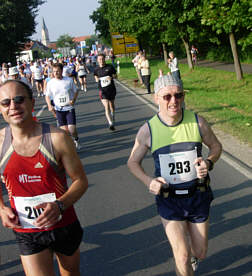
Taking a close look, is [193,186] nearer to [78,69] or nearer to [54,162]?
[54,162]

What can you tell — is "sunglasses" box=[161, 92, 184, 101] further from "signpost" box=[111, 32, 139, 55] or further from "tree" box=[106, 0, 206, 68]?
"signpost" box=[111, 32, 139, 55]

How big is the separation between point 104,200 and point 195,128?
10.6 feet

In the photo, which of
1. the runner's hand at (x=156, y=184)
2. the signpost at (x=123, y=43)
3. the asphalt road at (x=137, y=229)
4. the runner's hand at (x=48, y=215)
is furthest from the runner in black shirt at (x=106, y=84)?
the signpost at (x=123, y=43)

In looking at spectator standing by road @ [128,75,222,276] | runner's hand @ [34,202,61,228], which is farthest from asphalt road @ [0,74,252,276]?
runner's hand @ [34,202,61,228]

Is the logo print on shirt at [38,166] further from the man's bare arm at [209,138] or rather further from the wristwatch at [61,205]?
the man's bare arm at [209,138]

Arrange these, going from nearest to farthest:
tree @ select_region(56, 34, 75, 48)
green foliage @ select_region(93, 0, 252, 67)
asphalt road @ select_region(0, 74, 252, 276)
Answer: asphalt road @ select_region(0, 74, 252, 276), green foliage @ select_region(93, 0, 252, 67), tree @ select_region(56, 34, 75, 48)

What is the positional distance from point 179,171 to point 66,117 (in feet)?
21.0

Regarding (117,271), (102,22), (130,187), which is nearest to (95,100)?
(130,187)

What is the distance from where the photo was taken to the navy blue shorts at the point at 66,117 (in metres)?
9.33

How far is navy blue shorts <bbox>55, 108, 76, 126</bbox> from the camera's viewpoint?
9.33m

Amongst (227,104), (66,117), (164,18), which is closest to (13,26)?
(164,18)

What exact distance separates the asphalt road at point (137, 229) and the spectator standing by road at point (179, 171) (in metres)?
0.78

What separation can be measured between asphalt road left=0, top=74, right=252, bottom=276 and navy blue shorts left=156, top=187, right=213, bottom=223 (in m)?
0.85

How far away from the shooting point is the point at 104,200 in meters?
Answer: 6.27
